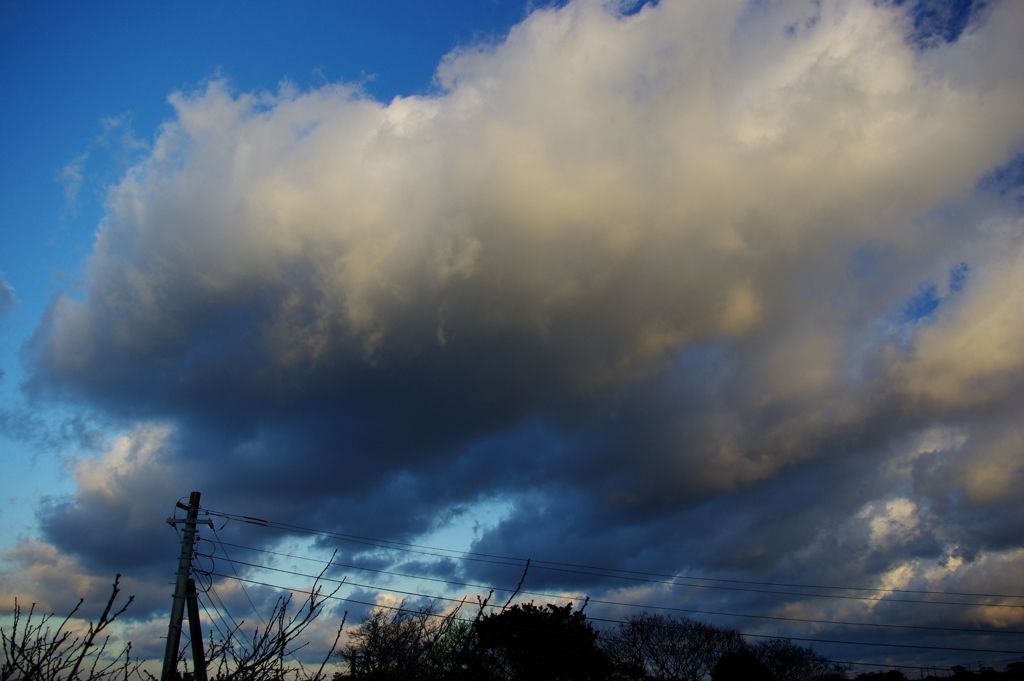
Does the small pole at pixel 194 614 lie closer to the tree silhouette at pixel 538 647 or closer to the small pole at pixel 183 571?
the small pole at pixel 183 571

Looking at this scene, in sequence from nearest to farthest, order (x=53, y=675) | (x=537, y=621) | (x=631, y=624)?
(x=53, y=675) → (x=537, y=621) → (x=631, y=624)

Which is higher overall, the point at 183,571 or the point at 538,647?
the point at 183,571

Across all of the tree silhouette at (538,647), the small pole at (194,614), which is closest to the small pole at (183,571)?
the small pole at (194,614)

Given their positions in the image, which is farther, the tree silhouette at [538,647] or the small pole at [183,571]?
the small pole at [183,571]

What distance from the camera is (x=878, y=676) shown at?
81062 millimetres

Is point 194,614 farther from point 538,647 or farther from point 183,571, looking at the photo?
point 538,647

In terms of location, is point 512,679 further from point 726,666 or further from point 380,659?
point 726,666

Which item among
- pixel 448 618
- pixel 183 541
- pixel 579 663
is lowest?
pixel 579 663

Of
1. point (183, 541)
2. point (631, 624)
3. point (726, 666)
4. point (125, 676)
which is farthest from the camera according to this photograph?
point (631, 624)

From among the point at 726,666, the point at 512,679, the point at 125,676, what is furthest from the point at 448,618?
the point at 726,666

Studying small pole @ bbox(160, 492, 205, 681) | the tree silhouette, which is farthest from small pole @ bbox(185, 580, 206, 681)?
the tree silhouette

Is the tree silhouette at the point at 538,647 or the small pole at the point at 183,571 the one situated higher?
the small pole at the point at 183,571

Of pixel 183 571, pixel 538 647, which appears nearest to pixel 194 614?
pixel 183 571

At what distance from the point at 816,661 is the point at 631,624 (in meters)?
30.4
